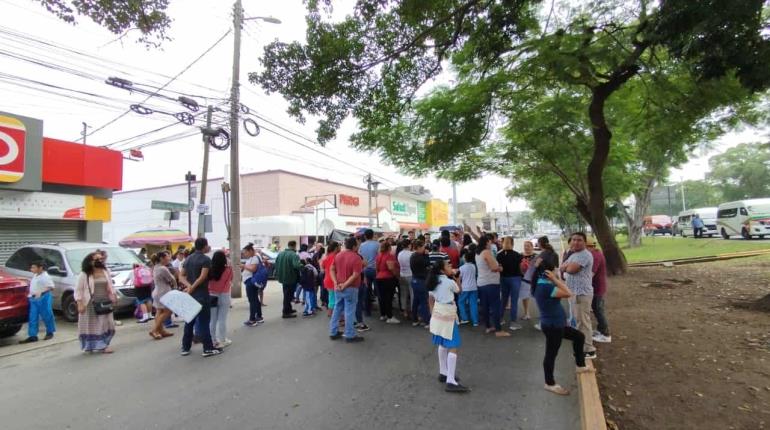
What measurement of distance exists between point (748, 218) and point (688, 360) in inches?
973

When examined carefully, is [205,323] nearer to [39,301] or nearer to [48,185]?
[39,301]

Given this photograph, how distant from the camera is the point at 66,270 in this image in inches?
374

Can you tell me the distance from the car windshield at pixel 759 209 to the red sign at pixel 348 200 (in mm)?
26551

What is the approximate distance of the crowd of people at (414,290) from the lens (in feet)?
15.7

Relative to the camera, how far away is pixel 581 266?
19.0ft

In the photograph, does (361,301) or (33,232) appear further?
(33,232)

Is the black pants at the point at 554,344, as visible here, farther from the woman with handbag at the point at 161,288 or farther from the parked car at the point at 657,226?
the parked car at the point at 657,226

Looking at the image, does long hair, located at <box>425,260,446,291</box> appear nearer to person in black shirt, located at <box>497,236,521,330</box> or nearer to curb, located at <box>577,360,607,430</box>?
curb, located at <box>577,360,607,430</box>

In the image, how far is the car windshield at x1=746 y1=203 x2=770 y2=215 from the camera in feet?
75.9

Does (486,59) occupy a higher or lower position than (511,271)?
higher

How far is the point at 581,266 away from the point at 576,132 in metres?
9.40

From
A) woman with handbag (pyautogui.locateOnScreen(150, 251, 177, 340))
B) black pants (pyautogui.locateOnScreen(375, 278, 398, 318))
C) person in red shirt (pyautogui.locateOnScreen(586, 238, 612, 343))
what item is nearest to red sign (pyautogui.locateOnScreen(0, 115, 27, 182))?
woman with handbag (pyautogui.locateOnScreen(150, 251, 177, 340))

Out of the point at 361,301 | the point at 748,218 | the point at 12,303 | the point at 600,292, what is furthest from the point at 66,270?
Answer: the point at 748,218

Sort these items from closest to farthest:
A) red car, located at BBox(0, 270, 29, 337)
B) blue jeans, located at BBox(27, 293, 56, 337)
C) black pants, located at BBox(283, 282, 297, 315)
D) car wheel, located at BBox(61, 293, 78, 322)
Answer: red car, located at BBox(0, 270, 29, 337)
blue jeans, located at BBox(27, 293, 56, 337)
black pants, located at BBox(283, 282, 297, 315)
car wheel, located at BBox(61, 293, 78, 322)
